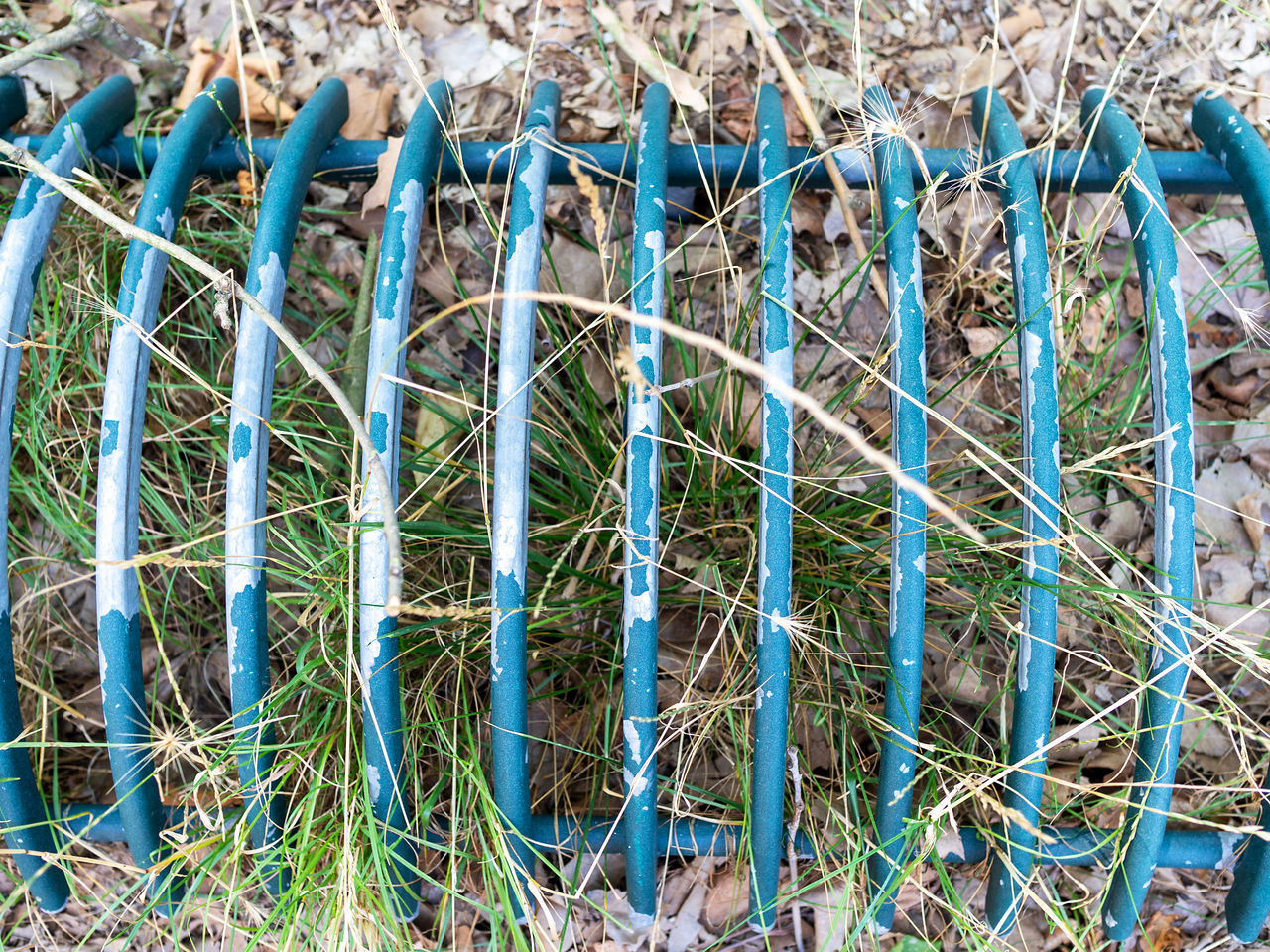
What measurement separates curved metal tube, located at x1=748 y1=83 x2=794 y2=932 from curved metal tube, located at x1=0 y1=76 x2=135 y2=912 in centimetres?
118

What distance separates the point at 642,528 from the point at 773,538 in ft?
0.65

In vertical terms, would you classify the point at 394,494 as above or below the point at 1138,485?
above

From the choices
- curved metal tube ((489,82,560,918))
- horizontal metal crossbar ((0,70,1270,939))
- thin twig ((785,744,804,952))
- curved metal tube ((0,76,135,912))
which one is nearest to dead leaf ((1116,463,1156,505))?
horizontal metal crossbar ((0,70,1270,939))

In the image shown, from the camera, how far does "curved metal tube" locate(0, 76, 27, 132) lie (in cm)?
169

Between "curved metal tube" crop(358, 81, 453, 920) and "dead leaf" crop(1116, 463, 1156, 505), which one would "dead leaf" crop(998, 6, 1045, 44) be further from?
"curved metal tube" crop(358, 81, 453, 920)

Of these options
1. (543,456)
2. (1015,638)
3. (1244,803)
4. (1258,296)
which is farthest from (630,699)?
(1258,296)

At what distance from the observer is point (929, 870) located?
74.3 inches

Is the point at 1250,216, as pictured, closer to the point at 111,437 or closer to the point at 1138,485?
the point at 1138,485

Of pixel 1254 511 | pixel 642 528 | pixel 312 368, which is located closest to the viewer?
pixel 312 368

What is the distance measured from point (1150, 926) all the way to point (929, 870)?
0.49 meters

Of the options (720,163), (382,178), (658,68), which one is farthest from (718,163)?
(382,178)

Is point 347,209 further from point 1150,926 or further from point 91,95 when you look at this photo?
point 1150,926

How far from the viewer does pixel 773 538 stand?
1349 mm

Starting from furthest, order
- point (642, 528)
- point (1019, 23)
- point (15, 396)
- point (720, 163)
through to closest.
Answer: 1. point (1019, 23)
2. point (720, 163)
3. point (15, 396)
4. point (642, 528)
